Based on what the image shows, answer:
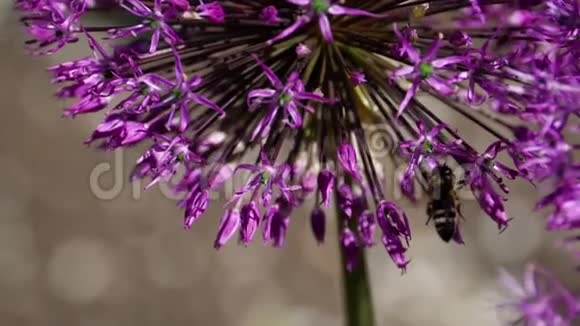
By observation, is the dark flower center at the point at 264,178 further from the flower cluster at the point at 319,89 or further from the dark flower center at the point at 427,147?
the dark flower center at the point at 427,147

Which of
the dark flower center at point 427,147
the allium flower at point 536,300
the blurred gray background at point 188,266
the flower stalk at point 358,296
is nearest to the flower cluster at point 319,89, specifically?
the dark flower center at point 427,147

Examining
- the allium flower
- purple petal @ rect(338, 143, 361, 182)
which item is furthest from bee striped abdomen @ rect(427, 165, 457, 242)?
the allium flower

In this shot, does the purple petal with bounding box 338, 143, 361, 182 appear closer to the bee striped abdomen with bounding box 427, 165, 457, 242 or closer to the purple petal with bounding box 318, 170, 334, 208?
the purple petal with bounding box 318, 170, 334, 208

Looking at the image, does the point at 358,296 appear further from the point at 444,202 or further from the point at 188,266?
the point at 188,266

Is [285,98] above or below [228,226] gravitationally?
above

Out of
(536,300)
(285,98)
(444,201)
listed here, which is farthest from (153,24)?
(536,300)

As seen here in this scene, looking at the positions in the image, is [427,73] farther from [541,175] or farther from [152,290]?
[152,290]

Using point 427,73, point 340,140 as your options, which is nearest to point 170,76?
point 340,140

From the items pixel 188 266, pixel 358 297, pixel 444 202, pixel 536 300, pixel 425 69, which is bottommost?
pixel 536 300
